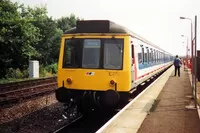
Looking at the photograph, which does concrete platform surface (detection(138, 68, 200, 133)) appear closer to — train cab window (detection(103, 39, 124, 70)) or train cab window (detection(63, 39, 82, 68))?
train cab window (detection(103, 39, 124, 70))

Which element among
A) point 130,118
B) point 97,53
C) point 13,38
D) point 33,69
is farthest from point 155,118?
point 13,38

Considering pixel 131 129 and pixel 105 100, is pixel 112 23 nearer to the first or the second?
pixel 105 100

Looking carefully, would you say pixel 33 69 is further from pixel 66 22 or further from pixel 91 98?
pixel 66 22

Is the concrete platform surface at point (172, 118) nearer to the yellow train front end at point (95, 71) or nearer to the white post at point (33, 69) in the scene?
the yellow train front end at point (95, 71)

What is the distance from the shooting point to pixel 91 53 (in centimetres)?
1070

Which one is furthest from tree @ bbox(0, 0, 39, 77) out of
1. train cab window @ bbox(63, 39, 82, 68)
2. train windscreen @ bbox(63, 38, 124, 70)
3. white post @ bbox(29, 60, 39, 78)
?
train windscreen @ bbox(63, 38, 124, 70)

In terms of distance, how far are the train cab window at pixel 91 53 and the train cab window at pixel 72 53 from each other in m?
0.18

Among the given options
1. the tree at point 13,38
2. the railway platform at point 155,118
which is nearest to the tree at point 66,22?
the tree at point 13,38

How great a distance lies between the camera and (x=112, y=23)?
1072cm

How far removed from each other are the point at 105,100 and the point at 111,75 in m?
0.80

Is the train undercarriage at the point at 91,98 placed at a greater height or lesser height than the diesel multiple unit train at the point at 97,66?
lesser

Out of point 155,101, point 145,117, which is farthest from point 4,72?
point 145,117

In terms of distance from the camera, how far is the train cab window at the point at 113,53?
10.5 m

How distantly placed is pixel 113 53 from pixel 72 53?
54.1 inches
